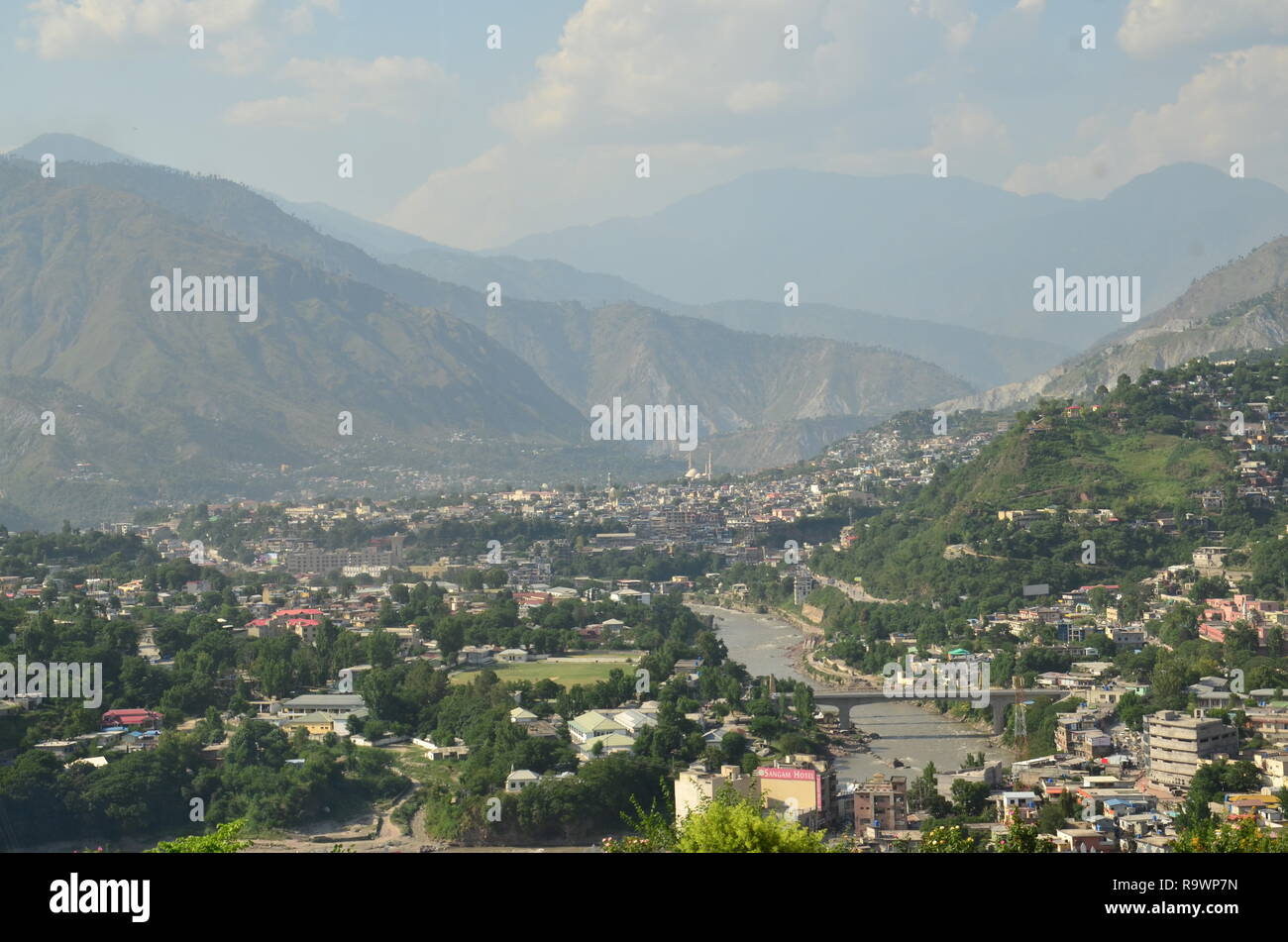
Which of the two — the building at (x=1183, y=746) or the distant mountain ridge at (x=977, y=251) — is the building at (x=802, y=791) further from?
the distant mountain ridge at (x=977, y=251)

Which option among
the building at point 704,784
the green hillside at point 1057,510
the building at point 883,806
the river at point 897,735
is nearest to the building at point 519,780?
the building at point 704,784

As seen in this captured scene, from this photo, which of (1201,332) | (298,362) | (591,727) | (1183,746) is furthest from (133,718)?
(298,362)

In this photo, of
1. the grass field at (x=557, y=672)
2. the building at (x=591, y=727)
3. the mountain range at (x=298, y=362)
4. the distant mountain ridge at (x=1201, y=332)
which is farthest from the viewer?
the mountain range at (x=298, y=362)

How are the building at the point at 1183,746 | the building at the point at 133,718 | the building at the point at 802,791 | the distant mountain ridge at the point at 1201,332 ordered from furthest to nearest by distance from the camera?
1. the distant mountain ridge at the point at 1201,332
2. the building at the point at 133,718
3. the building at the point at 1183,746
4. the building at the point at 802,791

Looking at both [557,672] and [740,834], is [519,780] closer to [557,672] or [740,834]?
[557,672]
